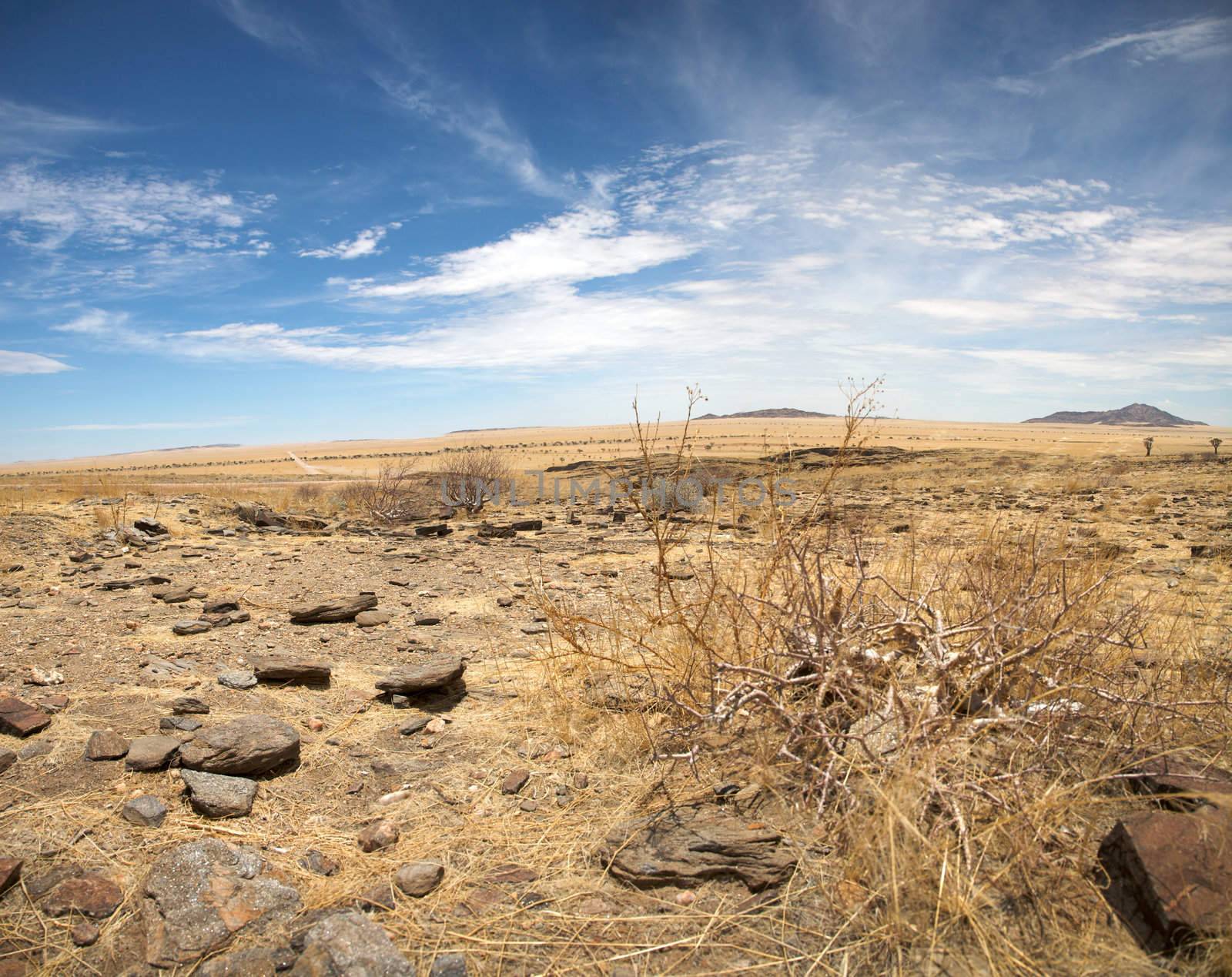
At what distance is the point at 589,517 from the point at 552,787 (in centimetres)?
1050

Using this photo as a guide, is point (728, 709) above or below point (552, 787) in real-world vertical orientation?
above

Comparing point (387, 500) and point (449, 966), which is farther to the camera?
point (387, 500)

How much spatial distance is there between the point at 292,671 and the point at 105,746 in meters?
1.15

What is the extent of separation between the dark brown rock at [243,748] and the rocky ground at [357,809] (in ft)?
0.04

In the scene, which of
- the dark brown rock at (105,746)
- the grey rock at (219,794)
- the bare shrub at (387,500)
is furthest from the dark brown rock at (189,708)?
the bare shrub at (387,500)

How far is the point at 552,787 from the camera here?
3057 millimetres

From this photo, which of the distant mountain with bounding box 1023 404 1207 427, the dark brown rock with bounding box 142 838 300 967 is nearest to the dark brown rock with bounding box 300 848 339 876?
the dark brown rock with bounding box 142 838 300 967

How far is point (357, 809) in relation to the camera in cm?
293

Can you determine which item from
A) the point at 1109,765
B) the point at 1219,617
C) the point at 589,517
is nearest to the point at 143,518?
the point at 589,517

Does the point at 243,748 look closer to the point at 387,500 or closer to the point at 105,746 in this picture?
the point at 105,746

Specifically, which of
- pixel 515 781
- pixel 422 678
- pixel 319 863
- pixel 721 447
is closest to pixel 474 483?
pixel 422 678

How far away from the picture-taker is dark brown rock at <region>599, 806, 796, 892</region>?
2.29 metres

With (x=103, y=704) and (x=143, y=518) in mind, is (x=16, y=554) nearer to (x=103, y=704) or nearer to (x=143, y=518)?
(x=143, y=518)

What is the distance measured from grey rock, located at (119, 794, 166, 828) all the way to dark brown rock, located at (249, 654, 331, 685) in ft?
4.78
